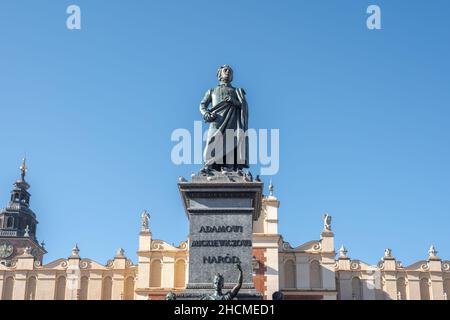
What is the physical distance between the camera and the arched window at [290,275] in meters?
43.7

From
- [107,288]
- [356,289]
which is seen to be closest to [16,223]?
[107,288]

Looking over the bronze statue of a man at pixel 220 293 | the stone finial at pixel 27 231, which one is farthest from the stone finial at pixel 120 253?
the bronze statue of a man at pixel 220 293

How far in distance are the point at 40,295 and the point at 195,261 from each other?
3415 centimetres

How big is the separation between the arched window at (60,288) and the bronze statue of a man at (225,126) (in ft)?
109

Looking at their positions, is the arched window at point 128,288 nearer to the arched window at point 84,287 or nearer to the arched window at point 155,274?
the arched window at point 155,274

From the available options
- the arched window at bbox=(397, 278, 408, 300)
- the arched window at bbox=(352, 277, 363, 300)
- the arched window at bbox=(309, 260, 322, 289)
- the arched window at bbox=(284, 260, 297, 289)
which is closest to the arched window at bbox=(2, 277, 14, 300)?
the arched window at bbox=(284, 260, 297, 289)

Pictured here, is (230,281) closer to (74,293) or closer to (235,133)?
(235,133)

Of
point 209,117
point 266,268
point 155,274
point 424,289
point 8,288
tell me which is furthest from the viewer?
point 8,288

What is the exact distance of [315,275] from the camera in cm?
4406

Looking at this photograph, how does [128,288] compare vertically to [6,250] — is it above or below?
below

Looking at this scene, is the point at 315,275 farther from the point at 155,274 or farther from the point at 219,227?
the point at 219,227

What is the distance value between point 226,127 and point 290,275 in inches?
1197

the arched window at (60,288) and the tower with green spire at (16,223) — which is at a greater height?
the tower with green spire at (16,223)
